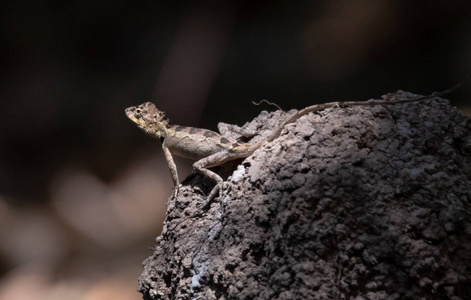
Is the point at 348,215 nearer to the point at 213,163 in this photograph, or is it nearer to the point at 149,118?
the point at 213,163

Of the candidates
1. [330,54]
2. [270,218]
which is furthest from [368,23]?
[270,218]

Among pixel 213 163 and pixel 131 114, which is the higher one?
pixel 131 114

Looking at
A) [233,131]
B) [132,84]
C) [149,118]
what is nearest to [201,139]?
[233,131]

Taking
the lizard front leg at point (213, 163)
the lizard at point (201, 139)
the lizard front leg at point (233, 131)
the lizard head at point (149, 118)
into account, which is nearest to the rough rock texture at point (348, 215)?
the lizard at point (201, 139)

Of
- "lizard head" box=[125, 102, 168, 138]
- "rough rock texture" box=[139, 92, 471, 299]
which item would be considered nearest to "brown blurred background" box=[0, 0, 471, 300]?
"lizard head" box=[125, 102, 168, 138]

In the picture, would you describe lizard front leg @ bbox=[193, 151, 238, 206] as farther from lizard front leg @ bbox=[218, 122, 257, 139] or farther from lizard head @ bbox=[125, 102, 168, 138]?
lizard head @ bbox=[125, 102, 168, 138]

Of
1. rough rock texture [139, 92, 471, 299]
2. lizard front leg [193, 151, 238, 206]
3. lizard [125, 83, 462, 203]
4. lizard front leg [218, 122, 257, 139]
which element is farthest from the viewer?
lizard front leg [218, 122, 257, 139]
